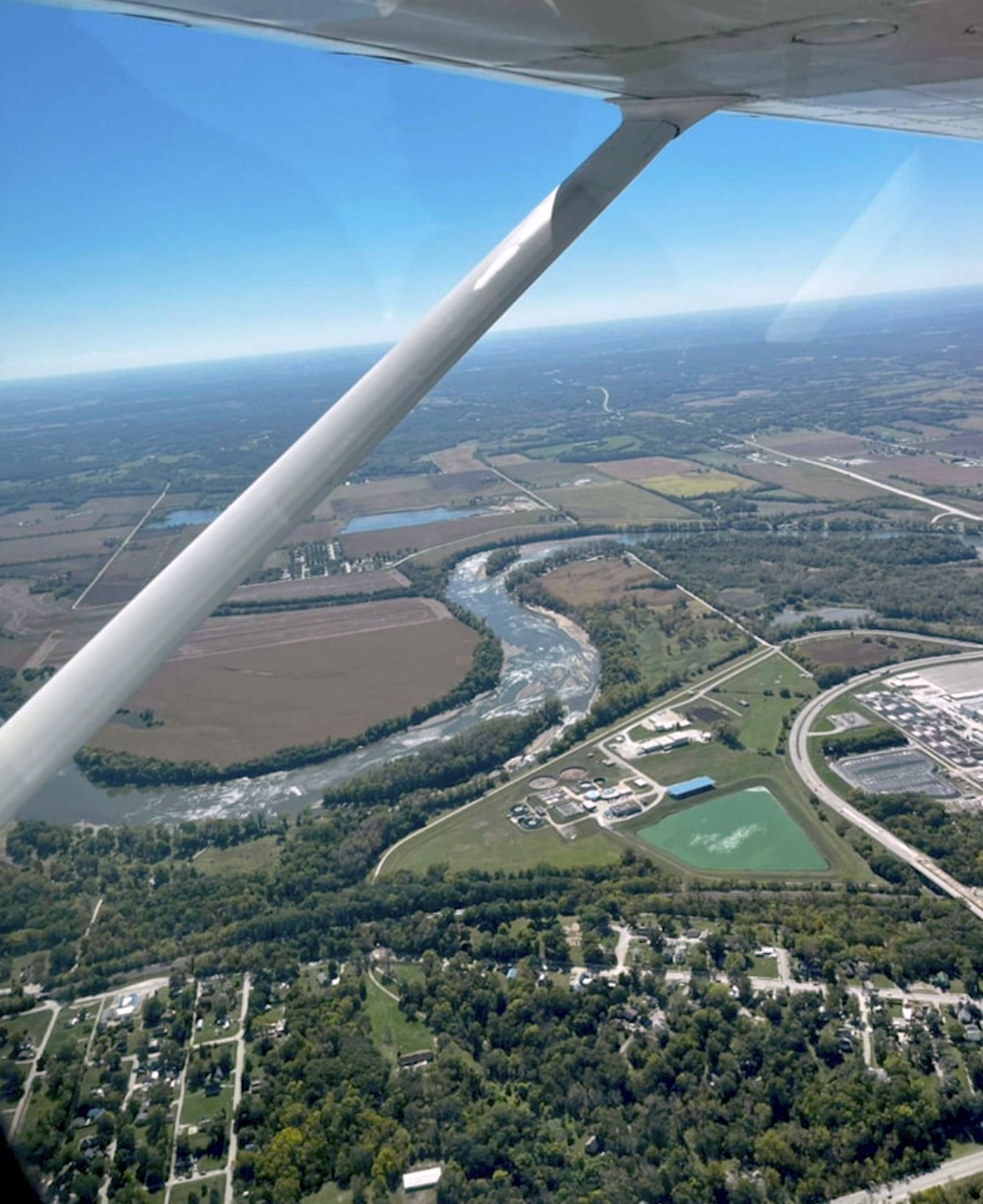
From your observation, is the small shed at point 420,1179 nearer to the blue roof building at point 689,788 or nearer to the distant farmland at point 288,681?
the blue roof building at point 689,788

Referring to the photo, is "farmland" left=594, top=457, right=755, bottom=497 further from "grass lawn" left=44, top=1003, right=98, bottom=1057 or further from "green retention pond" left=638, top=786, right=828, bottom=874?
"grass lawn" left=44, top=1003, right=98, bottom=1057

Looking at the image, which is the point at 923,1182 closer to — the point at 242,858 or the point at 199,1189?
the point at 199,1189

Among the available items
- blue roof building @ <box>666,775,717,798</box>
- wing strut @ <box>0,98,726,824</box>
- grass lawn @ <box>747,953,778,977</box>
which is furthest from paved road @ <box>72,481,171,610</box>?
blue roof building @ <box>666,775,717,798</box>

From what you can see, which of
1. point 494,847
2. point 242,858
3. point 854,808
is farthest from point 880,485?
point 242,858

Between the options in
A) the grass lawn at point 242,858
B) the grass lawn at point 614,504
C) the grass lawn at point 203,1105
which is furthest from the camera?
the grass lawn at point 614,504

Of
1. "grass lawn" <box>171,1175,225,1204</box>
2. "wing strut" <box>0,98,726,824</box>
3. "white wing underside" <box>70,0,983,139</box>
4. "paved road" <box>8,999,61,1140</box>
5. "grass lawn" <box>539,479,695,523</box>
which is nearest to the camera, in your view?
"white wing underside" <box>70,0,983,139</box>

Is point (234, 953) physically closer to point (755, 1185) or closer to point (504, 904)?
point (504, 904)

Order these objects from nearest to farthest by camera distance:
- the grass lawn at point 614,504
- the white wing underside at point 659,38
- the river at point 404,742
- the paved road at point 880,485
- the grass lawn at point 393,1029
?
the white wing underside at point 659,38 < the grass lawn at point 393,1029 < the river at point 404,742 < the paved road at point 880,485 < the grass lawn at point 614,504

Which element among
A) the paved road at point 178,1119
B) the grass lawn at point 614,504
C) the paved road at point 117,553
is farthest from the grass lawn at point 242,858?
the grass lawn at point 614,504
